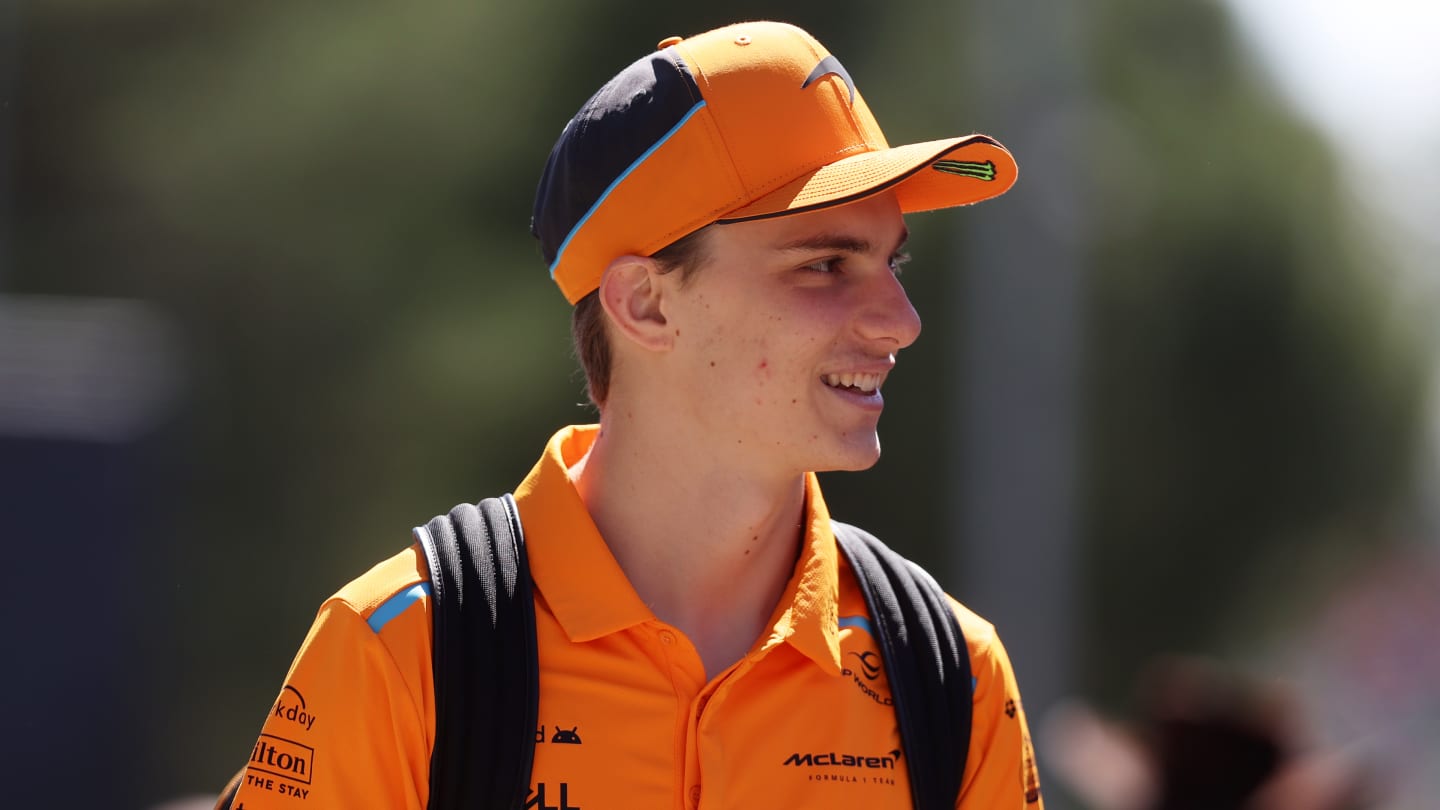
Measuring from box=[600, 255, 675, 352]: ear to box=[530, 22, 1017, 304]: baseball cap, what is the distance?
4 cm

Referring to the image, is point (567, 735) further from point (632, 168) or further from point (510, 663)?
point (632, 168)

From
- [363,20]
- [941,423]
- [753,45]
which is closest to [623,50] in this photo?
[363,20]

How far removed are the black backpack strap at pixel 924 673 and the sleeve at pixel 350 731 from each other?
30.4 inches

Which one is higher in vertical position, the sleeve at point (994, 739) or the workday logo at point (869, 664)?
the workday logo at point (869, 664)

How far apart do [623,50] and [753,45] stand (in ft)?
32.5

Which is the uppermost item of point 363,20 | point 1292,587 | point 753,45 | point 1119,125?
point 363,20

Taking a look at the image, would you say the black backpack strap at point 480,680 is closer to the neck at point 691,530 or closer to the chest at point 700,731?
the chest at point 700,731

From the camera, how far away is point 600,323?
120 inches

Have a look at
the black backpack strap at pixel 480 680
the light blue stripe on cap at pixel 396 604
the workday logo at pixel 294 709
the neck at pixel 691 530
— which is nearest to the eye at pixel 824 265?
the neck at pixel 691 530

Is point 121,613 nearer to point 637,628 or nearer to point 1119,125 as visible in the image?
point 637,628

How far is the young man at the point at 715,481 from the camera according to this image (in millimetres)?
2643

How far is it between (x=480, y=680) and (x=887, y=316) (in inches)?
34.8

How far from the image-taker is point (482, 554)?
8.91ft

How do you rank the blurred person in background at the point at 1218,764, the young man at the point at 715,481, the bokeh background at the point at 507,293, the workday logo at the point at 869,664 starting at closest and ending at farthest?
the young man at the point at 715,481 < the workday logo at the point at 869,664 < the blurred person in background at the point at 1218,764 < the bokeh background at the point at 507,293
